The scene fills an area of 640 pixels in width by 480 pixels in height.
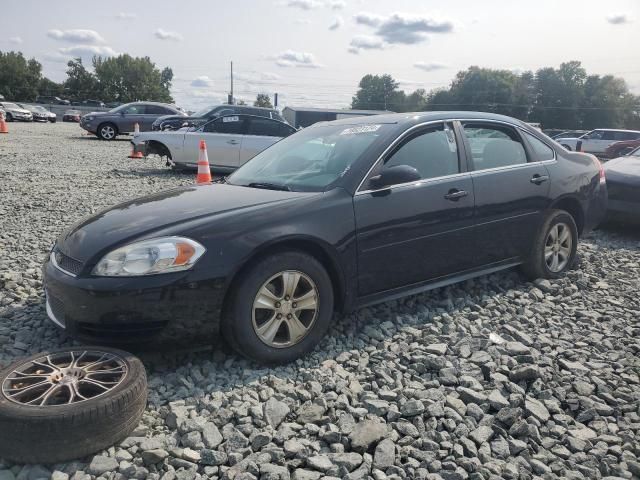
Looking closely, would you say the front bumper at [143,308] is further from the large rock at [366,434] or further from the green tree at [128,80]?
the green tree at [128,80]

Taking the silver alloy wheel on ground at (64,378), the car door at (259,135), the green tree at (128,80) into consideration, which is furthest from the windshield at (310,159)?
the green tree at (128,80)

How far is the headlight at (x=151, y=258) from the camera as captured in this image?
2898 mm

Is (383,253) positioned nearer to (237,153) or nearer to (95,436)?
(95,436)

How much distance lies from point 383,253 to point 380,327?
57 centimetres

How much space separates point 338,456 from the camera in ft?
7.89

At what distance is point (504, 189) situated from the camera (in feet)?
14.1

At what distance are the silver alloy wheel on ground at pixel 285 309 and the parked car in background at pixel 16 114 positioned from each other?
4179cm

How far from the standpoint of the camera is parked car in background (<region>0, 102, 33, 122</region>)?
3817cm

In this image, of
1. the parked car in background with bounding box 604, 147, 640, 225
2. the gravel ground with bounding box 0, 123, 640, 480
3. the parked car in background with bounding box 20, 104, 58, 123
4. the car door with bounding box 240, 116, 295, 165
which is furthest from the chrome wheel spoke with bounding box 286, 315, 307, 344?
the parked car in background with bounding box 20, 104, 58, 123

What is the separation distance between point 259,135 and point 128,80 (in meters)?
97.7

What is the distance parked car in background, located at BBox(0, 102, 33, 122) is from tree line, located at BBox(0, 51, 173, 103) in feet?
154

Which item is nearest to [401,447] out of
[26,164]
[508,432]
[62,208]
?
[508,432]

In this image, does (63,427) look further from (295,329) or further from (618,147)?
(618,147)

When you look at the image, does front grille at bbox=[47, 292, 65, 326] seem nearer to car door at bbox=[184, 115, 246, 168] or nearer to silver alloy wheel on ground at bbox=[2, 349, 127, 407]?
silver alloy wheel on ground at bbox=[2, 349, 127, 407]
